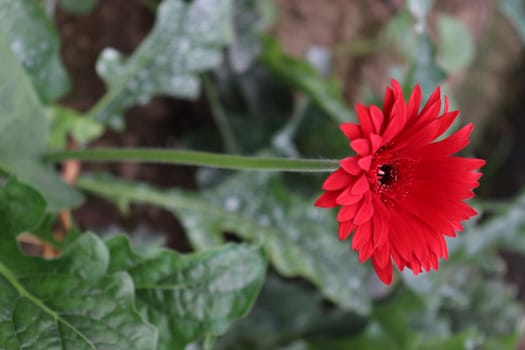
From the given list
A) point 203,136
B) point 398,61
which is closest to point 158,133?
point 203,136

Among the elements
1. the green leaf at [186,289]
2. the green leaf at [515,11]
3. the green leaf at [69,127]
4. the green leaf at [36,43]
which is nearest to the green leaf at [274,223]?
the green leaf at [69,127]

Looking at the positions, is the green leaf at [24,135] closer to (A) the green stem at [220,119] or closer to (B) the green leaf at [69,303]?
(B) the green leaf at [69,303]

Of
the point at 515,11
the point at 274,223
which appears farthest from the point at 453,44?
the point at 274,223

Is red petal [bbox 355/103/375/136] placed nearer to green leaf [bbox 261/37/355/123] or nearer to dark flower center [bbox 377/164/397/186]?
dark flower center [bbox 377/164/397/186]

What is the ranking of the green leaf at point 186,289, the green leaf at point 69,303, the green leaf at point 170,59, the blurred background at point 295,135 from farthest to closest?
the blurred background at point 295,135, the green leaf at point 170,59, the green leaf at point 186,289, the green leaf at point 69,303

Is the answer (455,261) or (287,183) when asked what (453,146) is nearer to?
(287,183)

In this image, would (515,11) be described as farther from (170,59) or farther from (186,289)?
(186,289)
